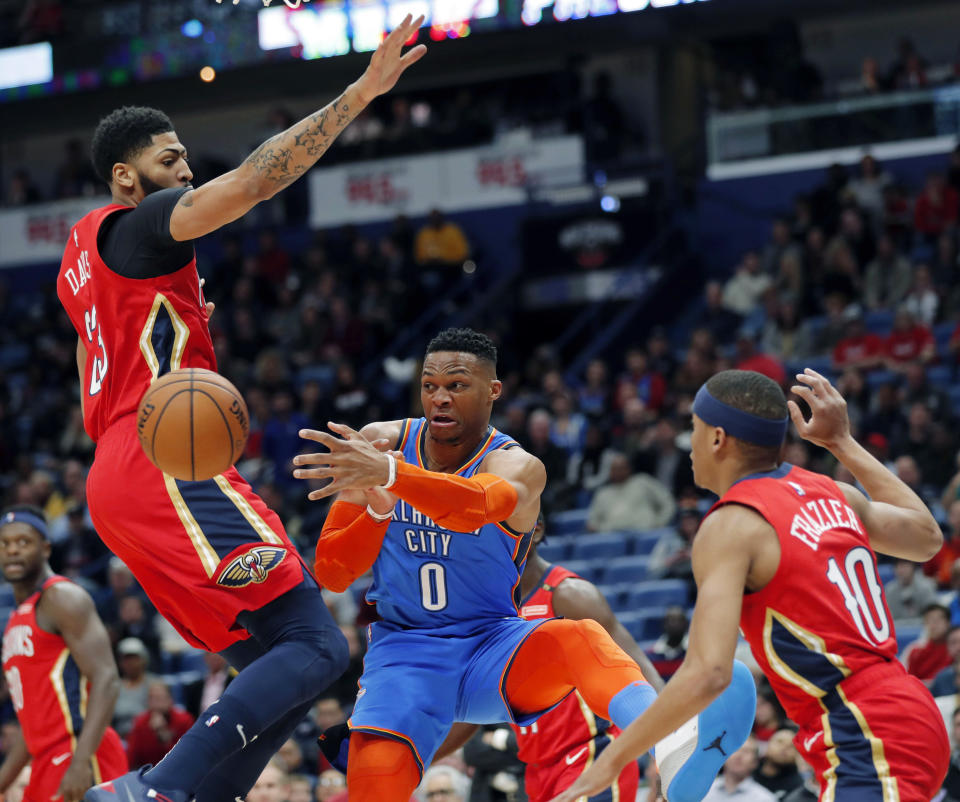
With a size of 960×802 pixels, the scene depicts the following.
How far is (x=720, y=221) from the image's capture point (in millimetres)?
20344

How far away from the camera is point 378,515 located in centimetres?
556

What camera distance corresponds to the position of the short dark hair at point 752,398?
15.5 feet

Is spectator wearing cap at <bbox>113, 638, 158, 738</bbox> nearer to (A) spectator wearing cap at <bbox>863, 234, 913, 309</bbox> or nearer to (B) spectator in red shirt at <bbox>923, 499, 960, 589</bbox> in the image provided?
(B) spectator in red shirt at <bbox>923, 499, 960, 589</bbox>

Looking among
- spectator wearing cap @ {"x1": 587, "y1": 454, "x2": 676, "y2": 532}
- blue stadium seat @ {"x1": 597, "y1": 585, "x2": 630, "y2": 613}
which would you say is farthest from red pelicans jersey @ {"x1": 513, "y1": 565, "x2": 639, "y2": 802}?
spectator wearing cap @ {"x1": 587, "y1": 454, "x2": 676, "y2": 532}

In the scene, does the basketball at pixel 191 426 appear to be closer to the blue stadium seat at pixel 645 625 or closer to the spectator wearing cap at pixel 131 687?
the blue stadium seat at pixel 645 625

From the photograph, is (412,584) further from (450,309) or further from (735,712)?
(450,309)

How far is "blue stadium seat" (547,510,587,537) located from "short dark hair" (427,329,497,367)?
8454 millimetres

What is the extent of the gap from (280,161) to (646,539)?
9.02m

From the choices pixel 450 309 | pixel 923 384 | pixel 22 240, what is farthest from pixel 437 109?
pixel 923 384

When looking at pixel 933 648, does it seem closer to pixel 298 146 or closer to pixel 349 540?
pixel 349 540

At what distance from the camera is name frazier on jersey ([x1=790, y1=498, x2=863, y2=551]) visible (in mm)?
4531

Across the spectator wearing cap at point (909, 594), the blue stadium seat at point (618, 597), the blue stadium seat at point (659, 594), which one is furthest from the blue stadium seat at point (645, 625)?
the spectator wearing cap at point (909, 594)

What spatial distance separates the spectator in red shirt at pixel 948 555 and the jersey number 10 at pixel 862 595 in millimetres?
6741

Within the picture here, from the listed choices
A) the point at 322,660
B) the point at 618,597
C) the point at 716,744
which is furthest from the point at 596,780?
the point at 618,597
